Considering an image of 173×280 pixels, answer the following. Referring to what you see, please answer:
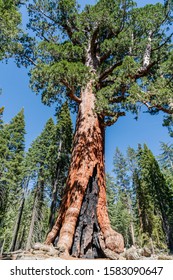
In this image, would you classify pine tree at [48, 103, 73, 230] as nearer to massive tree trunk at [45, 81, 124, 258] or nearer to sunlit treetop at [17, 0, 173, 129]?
sunlit treetop at [17, 0, 173, 129]

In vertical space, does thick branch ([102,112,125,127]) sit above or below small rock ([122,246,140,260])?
above

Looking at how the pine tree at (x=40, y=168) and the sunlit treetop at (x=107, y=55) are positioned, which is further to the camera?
the pine tree at (x=40, y=168)

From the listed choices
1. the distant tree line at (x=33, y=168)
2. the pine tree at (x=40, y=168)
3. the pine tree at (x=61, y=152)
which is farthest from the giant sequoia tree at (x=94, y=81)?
the pine tree at (x=40, y=168)

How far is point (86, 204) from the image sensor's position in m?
6.62

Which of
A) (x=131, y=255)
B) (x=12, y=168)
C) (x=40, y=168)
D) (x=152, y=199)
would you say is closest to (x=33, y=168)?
(x=40, y=168)

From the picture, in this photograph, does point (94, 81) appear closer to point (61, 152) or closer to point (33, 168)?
point (61, 152)

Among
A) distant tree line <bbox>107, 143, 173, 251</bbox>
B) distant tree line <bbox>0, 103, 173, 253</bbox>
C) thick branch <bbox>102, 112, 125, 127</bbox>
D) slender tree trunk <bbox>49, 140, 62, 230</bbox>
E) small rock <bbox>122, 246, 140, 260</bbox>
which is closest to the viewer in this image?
small rock <bbox>122, 246, 140, 260</bbox>

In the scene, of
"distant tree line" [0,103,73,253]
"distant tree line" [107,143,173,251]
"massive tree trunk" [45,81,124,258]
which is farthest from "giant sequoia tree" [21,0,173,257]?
"distant tree line" [107,143,173,251]

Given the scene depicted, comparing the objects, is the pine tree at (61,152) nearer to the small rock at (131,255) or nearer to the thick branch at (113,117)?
the thick branch at (113,117)

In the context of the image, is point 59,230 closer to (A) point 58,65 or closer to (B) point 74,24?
(A) point 58,65

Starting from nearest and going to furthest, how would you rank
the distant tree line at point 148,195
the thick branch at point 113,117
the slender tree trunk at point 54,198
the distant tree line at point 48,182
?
the thick branch at point 113,117
the slender tree trunk at point 54,198
the distant tree line at point 48,182
the distant tree line at point 148,195

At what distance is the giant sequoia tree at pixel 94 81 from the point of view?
6.26 metres

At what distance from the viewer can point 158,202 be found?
25.6 metres

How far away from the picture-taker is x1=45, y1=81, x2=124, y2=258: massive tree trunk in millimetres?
5820
